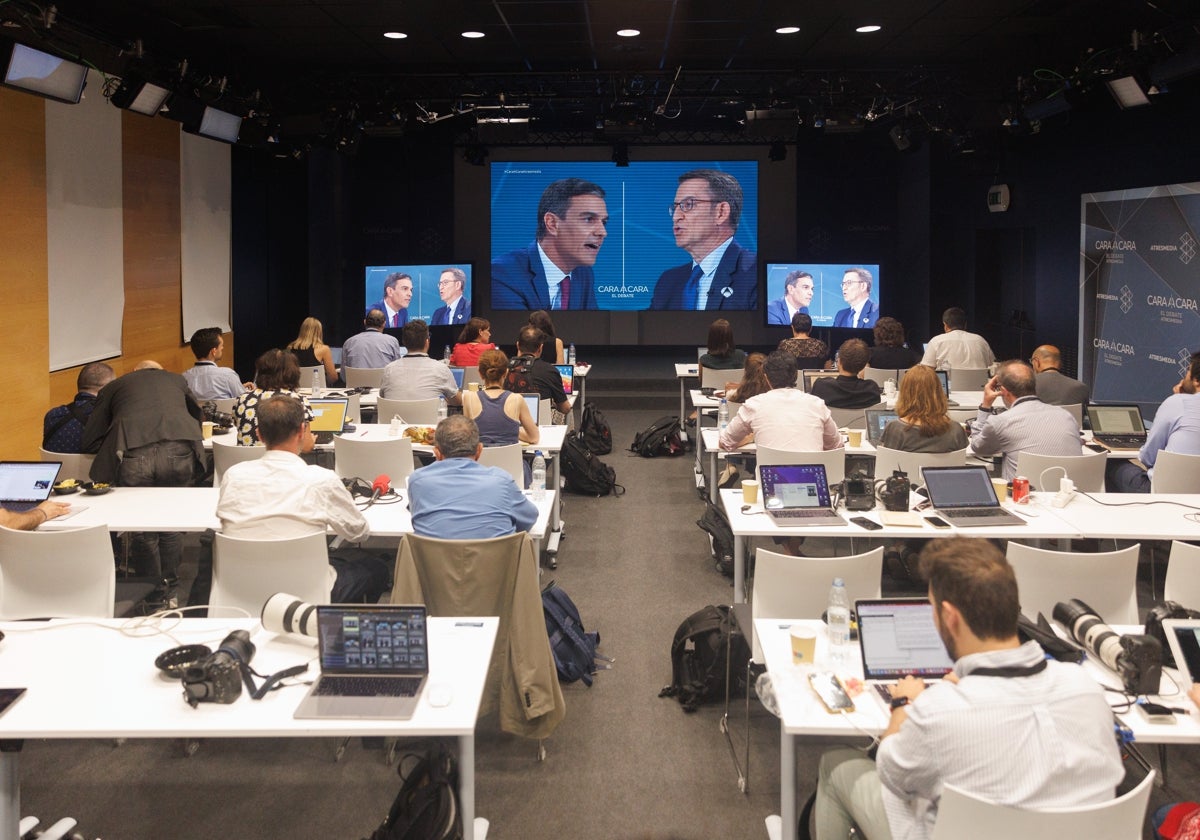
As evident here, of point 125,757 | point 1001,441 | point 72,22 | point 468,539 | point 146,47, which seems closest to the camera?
point 468,539

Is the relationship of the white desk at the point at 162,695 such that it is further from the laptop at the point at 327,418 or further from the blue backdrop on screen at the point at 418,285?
the blue backdrop on screen at the point at 418,285

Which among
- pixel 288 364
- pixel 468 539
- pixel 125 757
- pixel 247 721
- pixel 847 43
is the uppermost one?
pixel 847 43

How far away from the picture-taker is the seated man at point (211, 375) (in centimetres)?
715

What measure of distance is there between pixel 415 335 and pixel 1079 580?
528 centimetres

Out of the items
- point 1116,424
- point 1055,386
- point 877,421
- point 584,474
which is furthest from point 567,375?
point 1116,424

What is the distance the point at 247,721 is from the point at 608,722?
1.94m

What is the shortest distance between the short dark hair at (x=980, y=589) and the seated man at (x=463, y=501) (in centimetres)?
197

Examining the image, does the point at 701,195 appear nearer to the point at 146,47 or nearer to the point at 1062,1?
the point at 1062,1

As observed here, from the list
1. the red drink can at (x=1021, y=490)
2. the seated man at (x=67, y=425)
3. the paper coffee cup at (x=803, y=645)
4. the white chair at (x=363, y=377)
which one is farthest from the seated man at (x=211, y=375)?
the paper coffee cup at (x=803, y=645)

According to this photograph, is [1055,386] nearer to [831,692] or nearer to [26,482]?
[831,692]

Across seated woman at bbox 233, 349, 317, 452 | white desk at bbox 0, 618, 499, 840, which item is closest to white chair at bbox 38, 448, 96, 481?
seated woman at bbox 233, 349, 317, 452

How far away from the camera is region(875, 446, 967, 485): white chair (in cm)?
554

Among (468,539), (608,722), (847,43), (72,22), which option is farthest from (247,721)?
(847,43)

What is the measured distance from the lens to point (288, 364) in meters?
6.57
